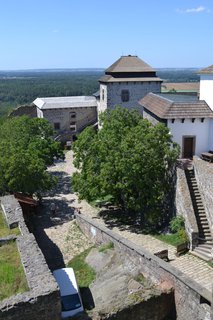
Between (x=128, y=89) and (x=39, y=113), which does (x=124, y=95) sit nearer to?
(x=128, y=89)

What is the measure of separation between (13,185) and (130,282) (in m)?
11.6

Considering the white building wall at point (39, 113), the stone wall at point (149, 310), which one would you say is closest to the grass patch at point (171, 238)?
the stone wall at point (149, 310)

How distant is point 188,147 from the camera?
22734mm

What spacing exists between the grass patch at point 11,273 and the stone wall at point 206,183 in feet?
30.9

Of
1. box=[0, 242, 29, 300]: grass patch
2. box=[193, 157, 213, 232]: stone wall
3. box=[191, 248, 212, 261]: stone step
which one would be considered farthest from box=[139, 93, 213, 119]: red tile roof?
box=[0, 242, 29, 300]: grass patch

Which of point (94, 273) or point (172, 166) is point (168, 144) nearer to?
point (172, 166)

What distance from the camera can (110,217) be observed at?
23.6m

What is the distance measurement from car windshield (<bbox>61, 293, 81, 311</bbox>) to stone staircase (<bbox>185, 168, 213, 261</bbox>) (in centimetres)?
644

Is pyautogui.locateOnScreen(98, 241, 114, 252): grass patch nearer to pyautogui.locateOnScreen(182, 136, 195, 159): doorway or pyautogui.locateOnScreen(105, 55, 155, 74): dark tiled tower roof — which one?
pyautogui.locateOnScreen(182, 136, 195, 159): doorway

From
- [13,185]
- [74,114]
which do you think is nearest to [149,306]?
[13,185]

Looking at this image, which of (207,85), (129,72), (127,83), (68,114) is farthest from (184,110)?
(68,114)

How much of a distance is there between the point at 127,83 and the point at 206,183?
2015 cm

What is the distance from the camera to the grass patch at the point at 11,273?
1226 centimetres

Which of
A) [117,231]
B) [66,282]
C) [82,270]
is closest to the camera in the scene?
[66,282]
